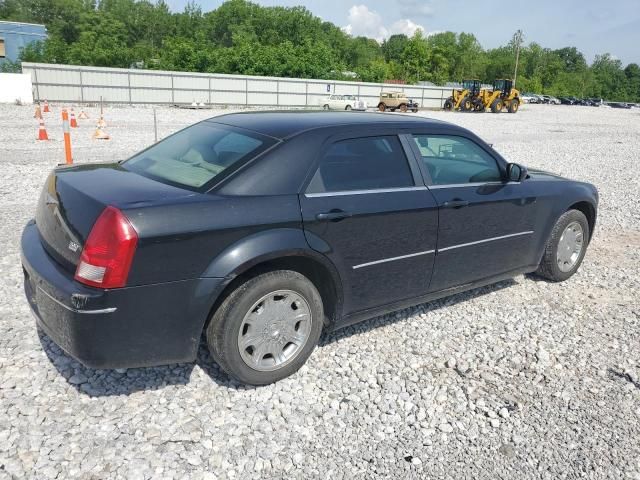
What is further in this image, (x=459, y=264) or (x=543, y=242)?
(x=543, y=242)

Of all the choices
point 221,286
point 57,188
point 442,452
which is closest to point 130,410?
point 221,286

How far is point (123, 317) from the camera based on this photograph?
267 cm

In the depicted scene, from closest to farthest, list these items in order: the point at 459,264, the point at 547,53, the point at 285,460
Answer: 1. the point at 285,460
2. the point at 459,264
3. the point at 547,53

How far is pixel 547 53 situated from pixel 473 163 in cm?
Answer: 14140

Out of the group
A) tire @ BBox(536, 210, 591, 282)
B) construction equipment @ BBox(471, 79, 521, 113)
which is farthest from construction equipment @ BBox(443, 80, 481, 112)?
tire @ BBox(536, 210, 591, 282)

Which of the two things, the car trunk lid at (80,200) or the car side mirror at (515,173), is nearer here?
the car trunk lid at (80,200)

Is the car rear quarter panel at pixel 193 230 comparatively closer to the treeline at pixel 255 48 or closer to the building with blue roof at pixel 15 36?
the treeline at pixel 255 48

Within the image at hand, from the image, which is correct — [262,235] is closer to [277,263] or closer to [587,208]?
[277,263]

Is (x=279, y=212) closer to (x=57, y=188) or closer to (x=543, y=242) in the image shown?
(x=57, y=188)

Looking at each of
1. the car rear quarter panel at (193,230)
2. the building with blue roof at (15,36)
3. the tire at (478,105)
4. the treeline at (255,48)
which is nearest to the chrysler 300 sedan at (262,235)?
the car rear quarter panel at (193,230)

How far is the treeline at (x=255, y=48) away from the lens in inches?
1791

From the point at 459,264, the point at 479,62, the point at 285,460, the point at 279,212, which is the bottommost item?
the point at 285,460

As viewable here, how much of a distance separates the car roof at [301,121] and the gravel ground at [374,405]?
1528 millimetres

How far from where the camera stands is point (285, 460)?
8.71 feet
